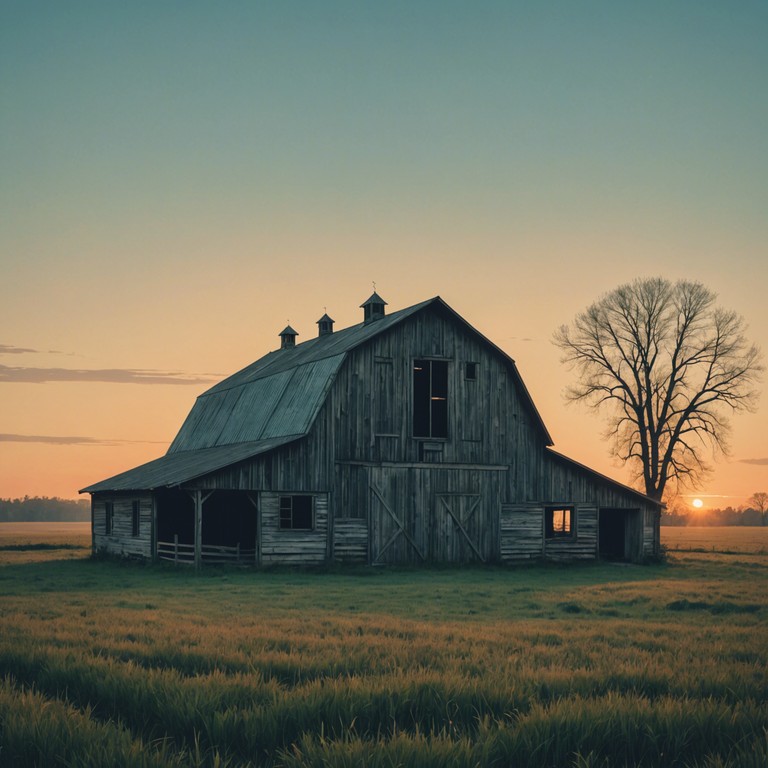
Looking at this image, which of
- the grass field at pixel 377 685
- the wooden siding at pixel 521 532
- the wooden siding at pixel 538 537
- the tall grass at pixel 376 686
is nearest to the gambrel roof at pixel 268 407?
the wooden siding at pixel 521 532

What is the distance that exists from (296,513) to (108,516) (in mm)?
12218

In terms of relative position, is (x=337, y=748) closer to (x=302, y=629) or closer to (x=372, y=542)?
(x=302, y=629)

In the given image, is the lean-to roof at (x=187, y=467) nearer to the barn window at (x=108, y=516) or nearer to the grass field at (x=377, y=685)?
the barn window at (x=108, y=516)

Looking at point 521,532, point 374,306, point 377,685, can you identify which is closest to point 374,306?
point 374,306

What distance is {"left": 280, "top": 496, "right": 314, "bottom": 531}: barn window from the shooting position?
3195 centimetres

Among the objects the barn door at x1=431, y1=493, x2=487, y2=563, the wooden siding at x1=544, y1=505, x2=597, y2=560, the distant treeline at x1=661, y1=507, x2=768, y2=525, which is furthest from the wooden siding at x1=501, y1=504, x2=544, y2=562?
the distant treeline at x1=661, y1=507, x2=768, y2=525

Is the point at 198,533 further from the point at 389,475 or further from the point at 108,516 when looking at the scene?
the point at 108,516

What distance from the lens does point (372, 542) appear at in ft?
107

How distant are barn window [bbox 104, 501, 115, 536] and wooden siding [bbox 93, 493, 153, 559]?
0.39 ft

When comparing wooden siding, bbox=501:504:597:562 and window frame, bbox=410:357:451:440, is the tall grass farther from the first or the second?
wooden siding, bbox=501:504:597:562

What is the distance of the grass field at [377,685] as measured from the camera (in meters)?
7.06

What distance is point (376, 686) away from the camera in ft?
29.2

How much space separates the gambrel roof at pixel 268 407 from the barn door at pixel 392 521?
11.5 feet

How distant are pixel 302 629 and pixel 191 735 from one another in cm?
709
